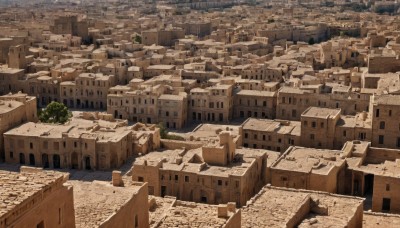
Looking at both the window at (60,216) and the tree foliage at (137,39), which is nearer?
the window at (60,216)

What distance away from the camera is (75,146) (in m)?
63.4

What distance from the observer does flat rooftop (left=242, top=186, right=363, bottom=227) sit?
3516 centimetres

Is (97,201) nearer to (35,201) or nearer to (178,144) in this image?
(35,201)

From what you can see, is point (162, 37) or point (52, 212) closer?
point (52, 212)

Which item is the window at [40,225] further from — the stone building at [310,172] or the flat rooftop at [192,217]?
the stone building at [310,172]

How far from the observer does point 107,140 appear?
63.0 meters

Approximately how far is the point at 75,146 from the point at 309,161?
972 inches

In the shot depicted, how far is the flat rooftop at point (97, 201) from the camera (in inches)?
1101

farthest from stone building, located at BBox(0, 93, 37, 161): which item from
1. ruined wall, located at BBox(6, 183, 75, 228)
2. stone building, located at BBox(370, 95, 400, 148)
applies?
ruined wall, located at BBox(6, 183, 75, 228)

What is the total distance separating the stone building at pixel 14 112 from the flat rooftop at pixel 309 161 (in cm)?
3056

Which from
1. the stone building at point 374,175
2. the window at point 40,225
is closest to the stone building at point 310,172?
the stone building at point 374,175

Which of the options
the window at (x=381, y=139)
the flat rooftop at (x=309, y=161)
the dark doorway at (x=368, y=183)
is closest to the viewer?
the flat rooftop at (x=309, y=161)

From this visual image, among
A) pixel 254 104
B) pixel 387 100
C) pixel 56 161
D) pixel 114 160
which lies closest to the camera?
pixel 387 100

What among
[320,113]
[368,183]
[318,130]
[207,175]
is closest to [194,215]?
[207,175]
